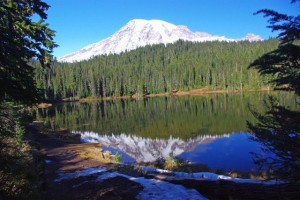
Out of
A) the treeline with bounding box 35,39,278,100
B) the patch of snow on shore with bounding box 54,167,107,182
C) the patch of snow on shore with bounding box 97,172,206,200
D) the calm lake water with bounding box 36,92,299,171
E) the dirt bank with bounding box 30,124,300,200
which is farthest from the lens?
the treeline with bounding box 35,39,278,100

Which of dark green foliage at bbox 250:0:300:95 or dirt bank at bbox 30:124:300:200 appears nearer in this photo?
dark green foliage at bbox 250:0:300:95

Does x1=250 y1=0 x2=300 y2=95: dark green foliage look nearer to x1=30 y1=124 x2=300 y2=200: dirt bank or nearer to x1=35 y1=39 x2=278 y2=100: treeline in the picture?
x1=30 y1=124 x2=300 y2=200: dirt bank

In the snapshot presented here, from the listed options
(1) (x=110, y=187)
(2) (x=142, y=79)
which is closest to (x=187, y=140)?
(1) (x=110, y=187)

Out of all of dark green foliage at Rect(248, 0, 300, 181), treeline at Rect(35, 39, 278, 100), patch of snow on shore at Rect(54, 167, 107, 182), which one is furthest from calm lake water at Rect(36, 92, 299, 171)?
treeline at Rect(35, 39, 278, 100)

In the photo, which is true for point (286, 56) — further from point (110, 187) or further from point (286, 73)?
point (110, 187)

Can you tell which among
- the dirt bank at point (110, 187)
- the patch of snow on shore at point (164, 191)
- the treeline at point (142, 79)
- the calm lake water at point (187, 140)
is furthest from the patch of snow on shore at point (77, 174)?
the treeline at point (142, 79)

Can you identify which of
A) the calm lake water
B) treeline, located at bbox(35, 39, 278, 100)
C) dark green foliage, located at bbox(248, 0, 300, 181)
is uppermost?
treeline, located at bbox(35, 39, 278, 100)

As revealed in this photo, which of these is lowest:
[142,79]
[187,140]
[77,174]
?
[187,140]

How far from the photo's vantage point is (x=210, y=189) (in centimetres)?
990

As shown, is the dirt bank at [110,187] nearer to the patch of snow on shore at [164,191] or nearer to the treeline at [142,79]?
the patch of snow on shore at [164,191]

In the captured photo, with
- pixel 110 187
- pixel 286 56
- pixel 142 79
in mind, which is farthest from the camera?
pixel 142 79

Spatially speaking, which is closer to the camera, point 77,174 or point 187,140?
point 77,174

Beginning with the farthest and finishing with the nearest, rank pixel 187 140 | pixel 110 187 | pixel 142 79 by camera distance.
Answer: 1. pixel 142 79
2. pixel 187 140
3. pixel 110 187

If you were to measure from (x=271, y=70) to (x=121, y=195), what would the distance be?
239 inches
